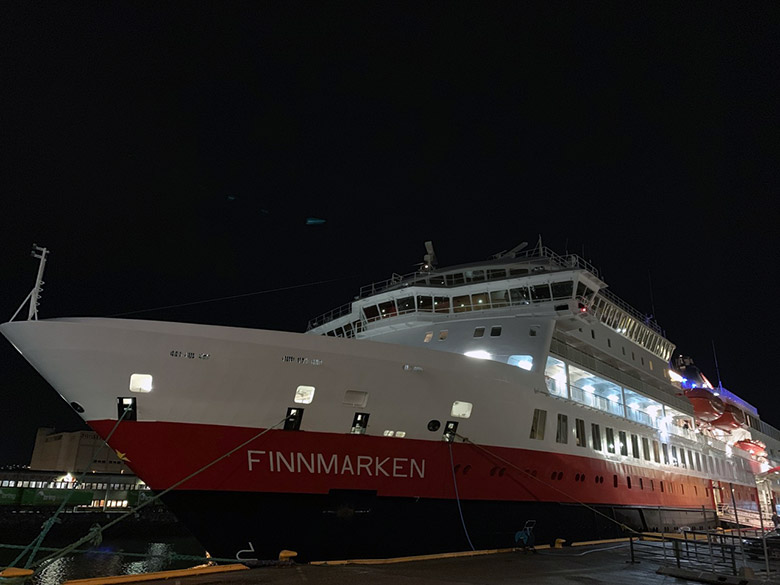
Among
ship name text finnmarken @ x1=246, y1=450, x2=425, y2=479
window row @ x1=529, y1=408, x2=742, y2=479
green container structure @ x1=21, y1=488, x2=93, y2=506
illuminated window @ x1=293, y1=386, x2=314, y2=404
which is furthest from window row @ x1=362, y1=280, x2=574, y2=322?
green container structure @ x1=21, y1=488, x2=93, y2=506

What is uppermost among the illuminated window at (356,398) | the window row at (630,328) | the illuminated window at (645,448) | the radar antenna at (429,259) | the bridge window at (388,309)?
the radar antenna at (429,259)

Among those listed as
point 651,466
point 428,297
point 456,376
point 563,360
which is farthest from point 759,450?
point 456,376

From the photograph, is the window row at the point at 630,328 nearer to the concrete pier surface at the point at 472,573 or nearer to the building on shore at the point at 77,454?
Result: the concrete pier surface at the point at 472,573

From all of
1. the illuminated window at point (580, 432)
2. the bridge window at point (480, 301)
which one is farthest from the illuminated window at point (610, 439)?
the bridge window at point (480, 301)

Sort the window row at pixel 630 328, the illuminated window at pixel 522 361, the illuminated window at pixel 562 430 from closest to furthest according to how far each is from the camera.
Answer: the illuminated window at pixel 562 430 < the illuminated window at pixel 522 361 < the window row at pixel 630 328

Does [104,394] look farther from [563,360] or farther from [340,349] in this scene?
[563,360]

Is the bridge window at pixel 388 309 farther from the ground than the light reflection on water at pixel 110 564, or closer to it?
farther from the ground

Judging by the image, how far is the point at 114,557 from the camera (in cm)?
2880

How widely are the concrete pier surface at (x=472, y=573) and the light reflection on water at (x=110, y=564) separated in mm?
10326

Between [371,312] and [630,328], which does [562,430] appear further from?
[630,328]

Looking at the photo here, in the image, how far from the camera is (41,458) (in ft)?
215

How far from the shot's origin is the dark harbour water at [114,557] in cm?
2186

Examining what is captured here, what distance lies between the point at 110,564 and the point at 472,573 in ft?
71.3

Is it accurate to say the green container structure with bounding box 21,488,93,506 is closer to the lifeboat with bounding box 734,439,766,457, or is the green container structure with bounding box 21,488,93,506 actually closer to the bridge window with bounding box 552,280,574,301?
the bridge window with bounding box 552,280,574,301
